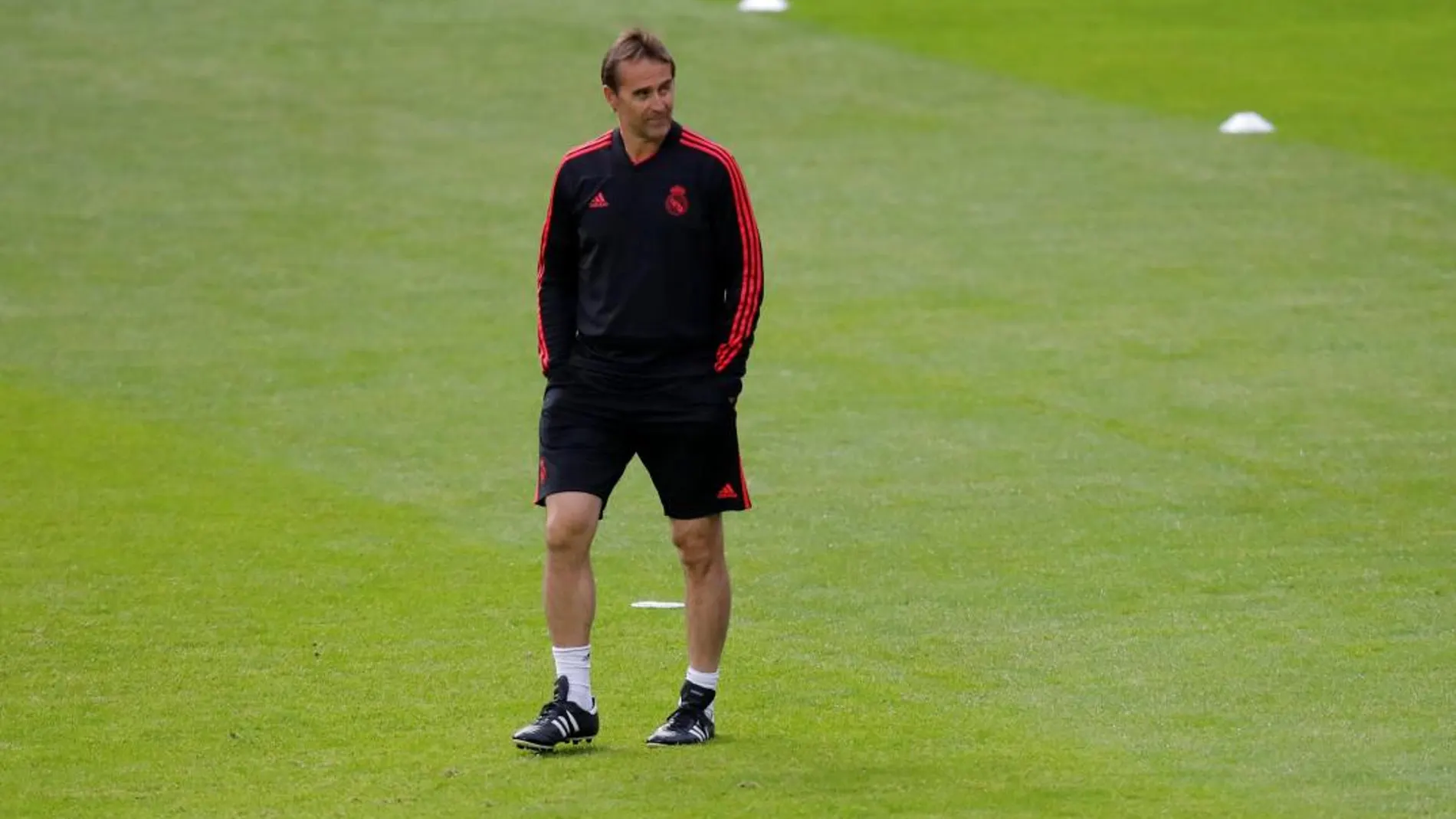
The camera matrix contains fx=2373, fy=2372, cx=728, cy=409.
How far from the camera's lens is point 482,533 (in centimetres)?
1084

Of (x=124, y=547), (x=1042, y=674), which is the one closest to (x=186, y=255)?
(x=124, y=547)

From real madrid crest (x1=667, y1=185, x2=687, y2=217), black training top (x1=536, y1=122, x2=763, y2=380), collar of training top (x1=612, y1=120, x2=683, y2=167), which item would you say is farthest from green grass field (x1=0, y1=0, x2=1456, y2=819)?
collar of training top (x1=612, y1=120, x2=683, y2=167)

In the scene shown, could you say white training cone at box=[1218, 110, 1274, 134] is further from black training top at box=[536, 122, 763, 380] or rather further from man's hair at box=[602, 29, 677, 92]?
man's hair at box=[602, 29, 677, 92]

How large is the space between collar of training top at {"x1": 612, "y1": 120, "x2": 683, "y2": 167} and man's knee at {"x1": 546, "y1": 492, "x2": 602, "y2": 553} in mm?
1046

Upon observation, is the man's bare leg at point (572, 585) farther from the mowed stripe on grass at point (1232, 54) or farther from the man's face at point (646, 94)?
the mowed stripe on grass at point (1232, 54)

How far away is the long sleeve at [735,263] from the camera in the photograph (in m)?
7.36

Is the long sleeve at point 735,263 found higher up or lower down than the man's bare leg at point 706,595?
higher up

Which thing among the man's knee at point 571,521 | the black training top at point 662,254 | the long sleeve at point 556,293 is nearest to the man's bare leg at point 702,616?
the man's knee at point 571,521

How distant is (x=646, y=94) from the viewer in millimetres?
7211

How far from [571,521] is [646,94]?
1.34 m

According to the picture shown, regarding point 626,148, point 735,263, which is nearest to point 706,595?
point 735,263

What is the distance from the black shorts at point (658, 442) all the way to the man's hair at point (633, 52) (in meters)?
0.98

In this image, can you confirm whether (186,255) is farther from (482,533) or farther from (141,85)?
(482,533)

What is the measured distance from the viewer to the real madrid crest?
7.32m
